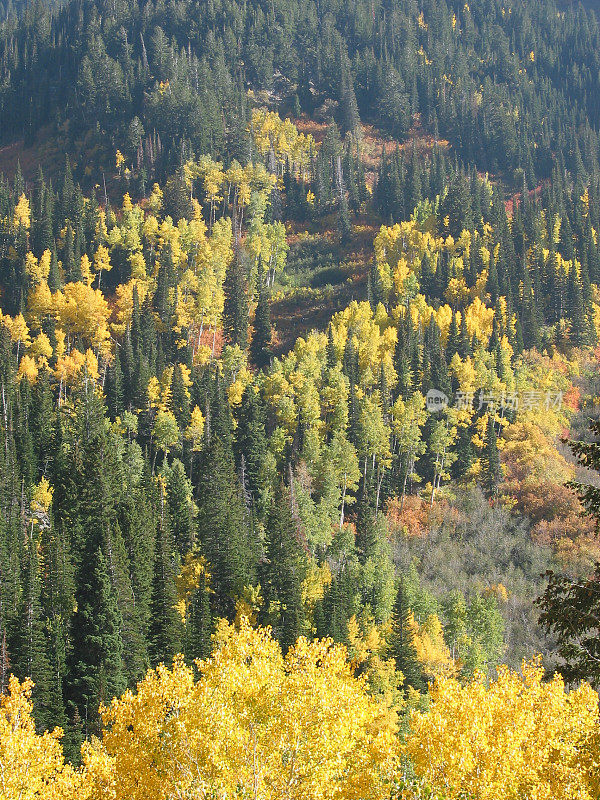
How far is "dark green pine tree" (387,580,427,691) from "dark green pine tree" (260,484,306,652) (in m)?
7.40

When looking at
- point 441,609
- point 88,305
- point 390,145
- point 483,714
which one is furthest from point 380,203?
point 483,714

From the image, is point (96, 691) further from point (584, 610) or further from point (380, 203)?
point (380, 203)

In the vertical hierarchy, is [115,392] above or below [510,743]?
below

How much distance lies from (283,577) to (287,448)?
31812 millimetres

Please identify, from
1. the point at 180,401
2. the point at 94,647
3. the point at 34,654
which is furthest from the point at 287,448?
the point at 34,654

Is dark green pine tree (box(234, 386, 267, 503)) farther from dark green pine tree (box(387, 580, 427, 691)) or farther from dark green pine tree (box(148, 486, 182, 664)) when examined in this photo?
dark green pine tree (box(387, 580, 427, 691))

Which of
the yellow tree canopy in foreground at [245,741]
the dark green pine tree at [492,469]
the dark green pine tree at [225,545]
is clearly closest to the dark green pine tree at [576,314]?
the dark green pine tree at [492,469]

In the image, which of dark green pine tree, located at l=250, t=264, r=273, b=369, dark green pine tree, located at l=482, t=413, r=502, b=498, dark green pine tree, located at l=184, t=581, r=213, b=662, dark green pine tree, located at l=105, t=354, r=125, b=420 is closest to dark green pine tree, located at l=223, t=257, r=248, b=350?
dark green pine tree, located at l=250, t=264, r=273, b=369

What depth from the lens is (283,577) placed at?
229 feet

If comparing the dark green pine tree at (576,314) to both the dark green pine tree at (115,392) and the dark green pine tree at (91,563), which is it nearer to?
the dark green pine tree at (115,392)

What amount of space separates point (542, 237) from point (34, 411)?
8744 cm

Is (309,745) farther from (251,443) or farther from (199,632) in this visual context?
(251,443)

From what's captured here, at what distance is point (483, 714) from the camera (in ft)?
93.5

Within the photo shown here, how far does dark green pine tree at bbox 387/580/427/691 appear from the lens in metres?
65.3
